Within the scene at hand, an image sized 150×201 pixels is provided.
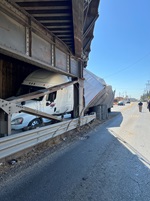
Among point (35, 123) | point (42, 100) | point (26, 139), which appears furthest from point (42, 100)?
point (26, 139)

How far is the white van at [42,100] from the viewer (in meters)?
6.44

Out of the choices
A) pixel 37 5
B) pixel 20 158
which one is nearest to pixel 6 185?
pixel 20 158

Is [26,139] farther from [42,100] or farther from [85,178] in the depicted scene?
[42,100]

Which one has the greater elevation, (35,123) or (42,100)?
(42,100)

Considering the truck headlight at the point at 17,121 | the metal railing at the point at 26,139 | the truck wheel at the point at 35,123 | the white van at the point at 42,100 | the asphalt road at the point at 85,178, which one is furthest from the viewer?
the truck wheel at the point at 35,123

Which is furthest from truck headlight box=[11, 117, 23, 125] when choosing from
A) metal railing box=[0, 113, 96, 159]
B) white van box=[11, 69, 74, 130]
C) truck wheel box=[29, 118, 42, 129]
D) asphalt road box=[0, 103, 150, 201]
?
asphalt road box=[0, 103, 150, 201]

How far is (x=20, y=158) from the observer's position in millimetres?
4762

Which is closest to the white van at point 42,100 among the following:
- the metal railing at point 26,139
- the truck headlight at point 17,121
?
the truck headlight at point 17,121

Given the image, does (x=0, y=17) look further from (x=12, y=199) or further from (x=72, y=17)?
(x=12, y=199)

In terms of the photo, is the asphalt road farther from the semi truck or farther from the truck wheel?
the semi truck

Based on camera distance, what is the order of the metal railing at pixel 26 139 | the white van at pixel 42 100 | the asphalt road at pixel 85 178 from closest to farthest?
the asphalt road at pixel 85 178
the metal railing at pixel 26 139
the white van at pixel 42 100

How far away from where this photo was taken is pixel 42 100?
745 centimetres

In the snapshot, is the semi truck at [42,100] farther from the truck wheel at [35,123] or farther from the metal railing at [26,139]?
the metal railing at [26,139]

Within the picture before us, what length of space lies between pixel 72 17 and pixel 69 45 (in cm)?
244
